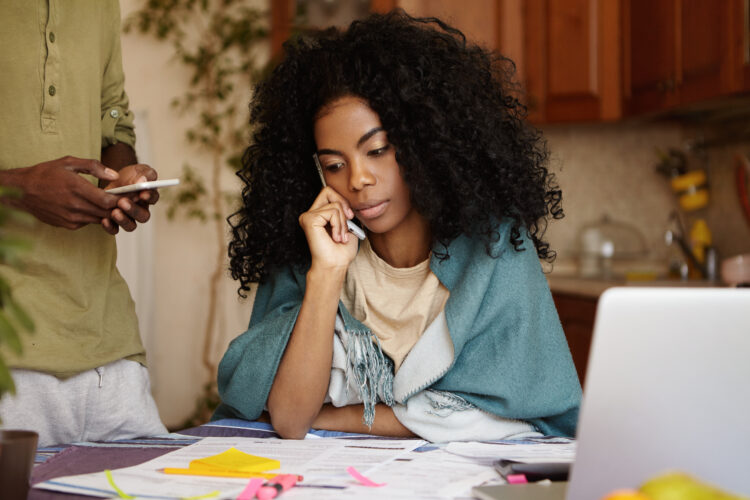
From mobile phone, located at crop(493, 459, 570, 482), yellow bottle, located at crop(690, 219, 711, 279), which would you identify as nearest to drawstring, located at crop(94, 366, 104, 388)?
mobile phone, located at crop(493, 459, 570, 482)

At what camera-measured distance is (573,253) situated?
3574 mm

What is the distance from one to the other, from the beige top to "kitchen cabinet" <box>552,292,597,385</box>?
4.62 feet

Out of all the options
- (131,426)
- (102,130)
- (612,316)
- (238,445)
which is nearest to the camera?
(612,316)

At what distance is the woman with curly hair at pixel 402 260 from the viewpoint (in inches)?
50.5

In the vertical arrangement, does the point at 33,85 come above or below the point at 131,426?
above

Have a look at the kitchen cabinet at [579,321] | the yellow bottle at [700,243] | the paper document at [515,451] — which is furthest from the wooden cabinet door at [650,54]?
the paper document at [515,451]

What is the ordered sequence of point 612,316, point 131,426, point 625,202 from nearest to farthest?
point 612,316
point 131,426
point 625,202

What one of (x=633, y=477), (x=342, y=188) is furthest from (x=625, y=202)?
(x=633, y=477)

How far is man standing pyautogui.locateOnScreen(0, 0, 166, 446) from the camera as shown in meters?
1.29

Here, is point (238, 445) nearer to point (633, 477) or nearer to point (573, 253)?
point (633, 477)

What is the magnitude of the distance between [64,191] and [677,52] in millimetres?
2453

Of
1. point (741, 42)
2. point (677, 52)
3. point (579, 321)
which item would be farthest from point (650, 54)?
point (579, 321)

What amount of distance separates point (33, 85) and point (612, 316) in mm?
1158

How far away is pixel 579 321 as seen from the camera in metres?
2.81
